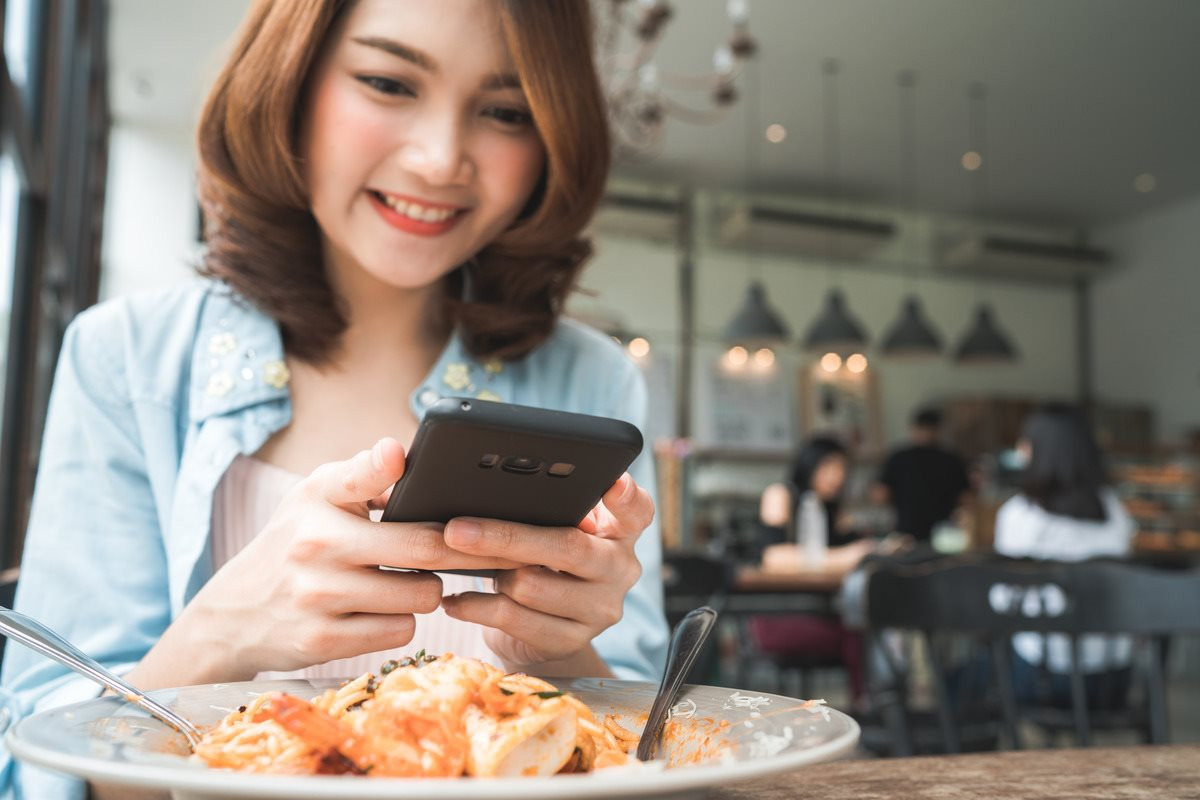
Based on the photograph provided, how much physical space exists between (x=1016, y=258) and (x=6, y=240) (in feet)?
29.1

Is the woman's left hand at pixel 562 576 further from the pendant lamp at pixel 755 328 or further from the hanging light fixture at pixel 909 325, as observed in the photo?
the hanging light fixture at pixel 909 325

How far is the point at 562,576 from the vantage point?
694 mm

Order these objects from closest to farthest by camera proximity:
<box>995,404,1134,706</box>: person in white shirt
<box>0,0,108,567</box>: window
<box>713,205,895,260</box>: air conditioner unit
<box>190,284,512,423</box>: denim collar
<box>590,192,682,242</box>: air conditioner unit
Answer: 1. <box>190,284,512,423</box>: denim collar
2. <box>0,0,108,567</box>: window
3. <box>995,404,1134,706</box>: person in white shirt
4. <box>590,192,682,242</box>: air conditioner unit
5. <box>713,205,895,260</box>: air conditioner unit

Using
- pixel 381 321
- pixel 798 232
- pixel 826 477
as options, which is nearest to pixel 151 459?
pixel 381 321

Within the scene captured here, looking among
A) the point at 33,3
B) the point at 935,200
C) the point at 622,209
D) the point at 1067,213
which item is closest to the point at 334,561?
the point at 33,3

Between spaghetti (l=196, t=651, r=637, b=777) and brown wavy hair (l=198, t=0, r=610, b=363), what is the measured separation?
66 centimetres

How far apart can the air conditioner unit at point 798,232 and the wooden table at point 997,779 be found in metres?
8.06

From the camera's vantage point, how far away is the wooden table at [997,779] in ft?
2.05

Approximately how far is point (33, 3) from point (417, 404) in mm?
2473

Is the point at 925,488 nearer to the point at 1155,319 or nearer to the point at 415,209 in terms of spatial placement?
the point at 1155,319

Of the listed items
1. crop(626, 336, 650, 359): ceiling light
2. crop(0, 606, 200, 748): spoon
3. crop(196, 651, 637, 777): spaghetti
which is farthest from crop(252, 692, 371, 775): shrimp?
crop(626, 336, 650, 359): ceiling light

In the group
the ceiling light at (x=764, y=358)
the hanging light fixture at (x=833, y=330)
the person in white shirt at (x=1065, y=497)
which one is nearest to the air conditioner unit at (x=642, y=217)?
the ceiling light at (x=764, y=358)

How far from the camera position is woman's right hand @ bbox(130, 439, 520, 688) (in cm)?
58

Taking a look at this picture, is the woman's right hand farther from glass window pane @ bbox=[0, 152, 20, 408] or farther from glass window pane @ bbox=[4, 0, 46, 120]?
glass window pane @ bbox=[0, 152, 20, 408]
